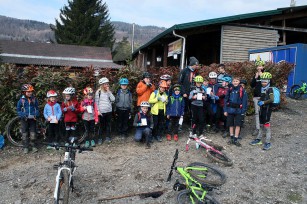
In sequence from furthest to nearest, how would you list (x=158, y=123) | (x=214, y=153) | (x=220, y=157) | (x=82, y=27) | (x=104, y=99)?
(x=82, y=27) → (x=158, y=123) → (x=104, y=99) → (x=214, y=153) → (x=220, y=157)

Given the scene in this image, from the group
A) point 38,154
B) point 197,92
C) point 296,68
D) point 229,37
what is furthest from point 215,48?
point 38,154

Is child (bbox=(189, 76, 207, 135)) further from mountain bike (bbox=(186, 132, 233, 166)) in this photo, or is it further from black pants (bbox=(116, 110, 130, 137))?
black pants (bbox=(116, 110, 130, 137))

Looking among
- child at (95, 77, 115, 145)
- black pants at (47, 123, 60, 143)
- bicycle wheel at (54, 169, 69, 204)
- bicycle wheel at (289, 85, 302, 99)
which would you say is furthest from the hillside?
bicycle wheel at (54, 169, 69, 204)

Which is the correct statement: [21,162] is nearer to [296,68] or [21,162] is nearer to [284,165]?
[284,165]

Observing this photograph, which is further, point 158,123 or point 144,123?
point 158,123

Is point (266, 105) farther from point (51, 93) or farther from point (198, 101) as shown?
point (51, 93)

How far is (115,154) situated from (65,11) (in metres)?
39.3

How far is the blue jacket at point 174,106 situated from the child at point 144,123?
588 mm

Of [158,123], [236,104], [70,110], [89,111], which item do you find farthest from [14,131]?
[236,104]

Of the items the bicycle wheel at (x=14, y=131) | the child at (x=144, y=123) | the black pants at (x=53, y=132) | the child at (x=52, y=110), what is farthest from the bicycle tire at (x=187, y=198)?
the bicycle wheel at (x=14, y=131)

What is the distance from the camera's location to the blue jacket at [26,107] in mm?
6254

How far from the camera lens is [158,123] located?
7.27 metres

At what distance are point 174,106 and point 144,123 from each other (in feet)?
3.24

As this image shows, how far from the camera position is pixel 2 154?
6465mm
